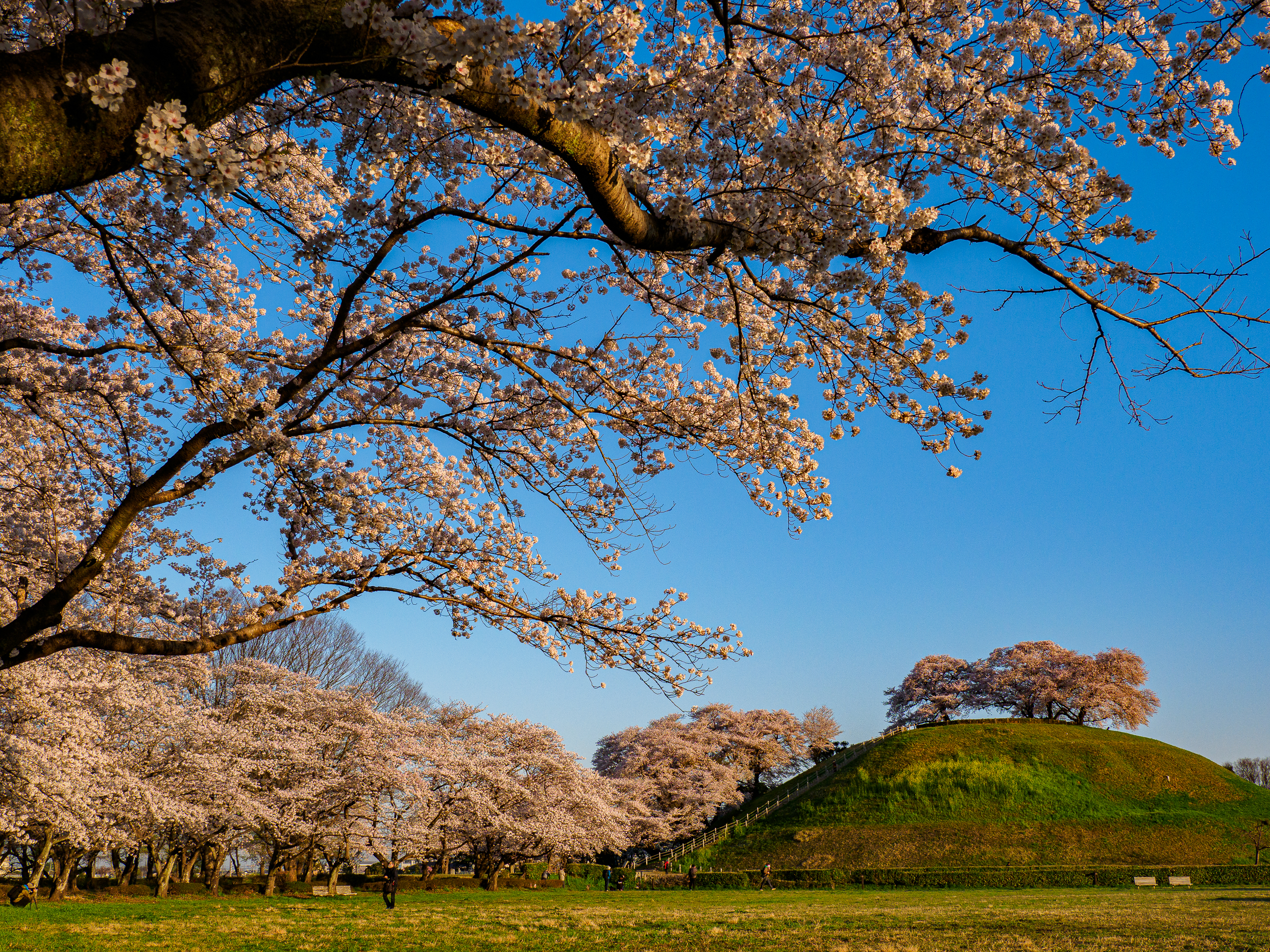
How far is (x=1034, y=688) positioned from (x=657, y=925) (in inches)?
2284

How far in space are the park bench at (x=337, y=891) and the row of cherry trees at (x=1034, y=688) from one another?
2142 inches

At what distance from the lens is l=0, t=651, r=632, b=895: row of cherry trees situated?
1789cm

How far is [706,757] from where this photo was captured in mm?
59219

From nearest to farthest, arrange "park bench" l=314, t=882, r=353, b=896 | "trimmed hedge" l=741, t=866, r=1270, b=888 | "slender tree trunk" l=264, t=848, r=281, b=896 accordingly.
Result: "park bench" l=314, t=882, r=353, b=896, "slender tree trunk" l=264, t=848, r=281, b=896, "trimmed hedge" l=741, t=866, r=1270, b=888

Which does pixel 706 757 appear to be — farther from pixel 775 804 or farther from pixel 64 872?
pixel 64 872

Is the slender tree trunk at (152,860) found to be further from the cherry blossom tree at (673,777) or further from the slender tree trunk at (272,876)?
the cherry blossom tree at (673,777)

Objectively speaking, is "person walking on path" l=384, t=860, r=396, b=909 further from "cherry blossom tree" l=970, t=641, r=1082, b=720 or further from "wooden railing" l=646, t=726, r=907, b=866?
"cherry blossom tree" l=970, t=641, r=1082, b=720

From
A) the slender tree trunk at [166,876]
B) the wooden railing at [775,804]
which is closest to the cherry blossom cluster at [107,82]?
the slender tree trunk at [166,876]

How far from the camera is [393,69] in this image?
11.6 feet

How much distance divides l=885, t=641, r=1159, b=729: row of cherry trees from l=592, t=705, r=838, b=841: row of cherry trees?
348 inches

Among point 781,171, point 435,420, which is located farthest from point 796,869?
point 781,171

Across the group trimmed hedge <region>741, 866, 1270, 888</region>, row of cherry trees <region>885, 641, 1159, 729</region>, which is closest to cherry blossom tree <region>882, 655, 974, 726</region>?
row of cherry trees <region>885, 641, 1159, 729</region>

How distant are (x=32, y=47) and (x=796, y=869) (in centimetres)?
3835

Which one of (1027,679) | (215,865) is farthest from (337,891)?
(1027,679)
